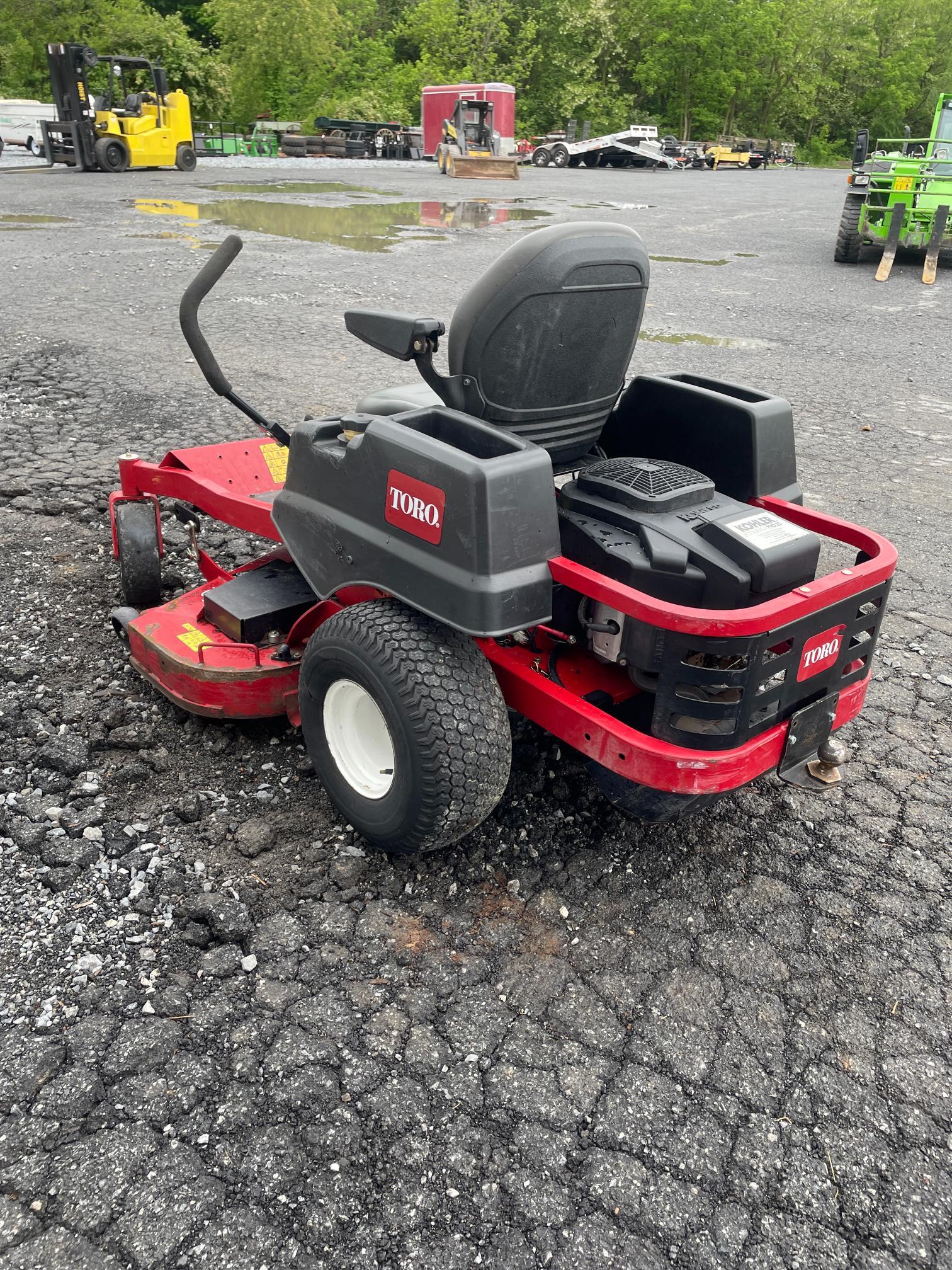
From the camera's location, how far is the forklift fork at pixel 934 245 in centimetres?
1155

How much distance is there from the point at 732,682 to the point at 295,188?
20.0 meters

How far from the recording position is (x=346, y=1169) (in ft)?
5.89

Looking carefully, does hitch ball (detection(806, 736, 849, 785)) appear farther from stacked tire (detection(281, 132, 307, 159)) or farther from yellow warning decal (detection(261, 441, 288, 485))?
stacked tire (detection(281, 132, 307, 159))

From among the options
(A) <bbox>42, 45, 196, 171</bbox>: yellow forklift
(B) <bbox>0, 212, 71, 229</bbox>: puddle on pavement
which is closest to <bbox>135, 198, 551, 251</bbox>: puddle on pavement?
(B) <bbox>0, 212, 71, 229</bbox>: puddle on pavement

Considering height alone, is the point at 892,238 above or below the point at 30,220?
above

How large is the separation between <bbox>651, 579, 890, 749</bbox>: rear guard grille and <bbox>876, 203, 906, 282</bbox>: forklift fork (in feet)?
36.3

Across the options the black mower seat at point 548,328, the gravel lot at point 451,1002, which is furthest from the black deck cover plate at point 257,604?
the black mower seat at point 548,328

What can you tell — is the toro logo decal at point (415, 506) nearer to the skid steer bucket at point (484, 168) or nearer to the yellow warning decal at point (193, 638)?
the yellow warning decal at point (193, 638)

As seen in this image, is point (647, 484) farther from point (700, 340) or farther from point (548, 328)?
point (700, 340)

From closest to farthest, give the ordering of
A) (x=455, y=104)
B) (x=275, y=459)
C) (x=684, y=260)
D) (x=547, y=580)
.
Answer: (x=547, y=580) < (x=275, y=459) < (x=684, y=260) < (x=455, y=104)

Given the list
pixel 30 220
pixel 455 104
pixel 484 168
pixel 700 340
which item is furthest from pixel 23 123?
pixel 700 340

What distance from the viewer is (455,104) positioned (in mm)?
31812

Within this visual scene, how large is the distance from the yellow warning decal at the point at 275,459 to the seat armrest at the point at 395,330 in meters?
1.23

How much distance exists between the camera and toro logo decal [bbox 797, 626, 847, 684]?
2.23 m
